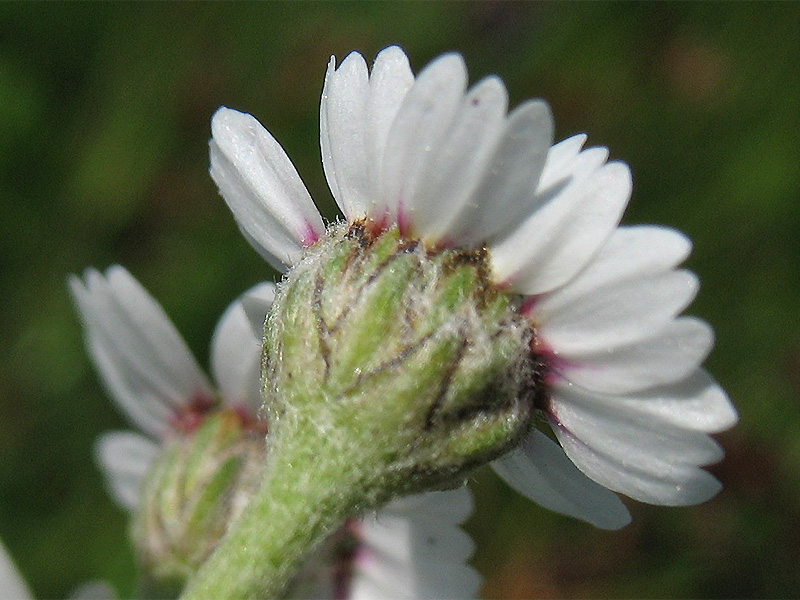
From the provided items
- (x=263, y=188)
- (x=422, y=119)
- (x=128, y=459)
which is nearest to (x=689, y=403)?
(x=422, y=119)

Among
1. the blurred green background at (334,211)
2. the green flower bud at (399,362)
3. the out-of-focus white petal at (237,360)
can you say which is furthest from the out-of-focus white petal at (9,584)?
the blurred green background at (334,211)

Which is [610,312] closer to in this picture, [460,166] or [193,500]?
[460,166]

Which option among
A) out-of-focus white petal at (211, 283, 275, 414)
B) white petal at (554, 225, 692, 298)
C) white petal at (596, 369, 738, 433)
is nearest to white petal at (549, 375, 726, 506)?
white petal at (596, 369, 738, 433)

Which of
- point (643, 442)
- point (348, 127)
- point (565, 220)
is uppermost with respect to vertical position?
point (348, 127)

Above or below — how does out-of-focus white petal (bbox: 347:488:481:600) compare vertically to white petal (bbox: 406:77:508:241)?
below

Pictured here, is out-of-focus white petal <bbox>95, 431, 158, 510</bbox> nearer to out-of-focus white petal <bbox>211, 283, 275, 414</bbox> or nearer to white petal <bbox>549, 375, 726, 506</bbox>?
out-of-focus white petal <bbox>211, 283, 275, 414</bbox>

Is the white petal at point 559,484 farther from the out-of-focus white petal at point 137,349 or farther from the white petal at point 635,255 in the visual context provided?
the out-of-focus white petal at point 137,349
